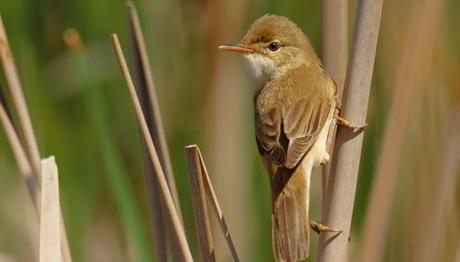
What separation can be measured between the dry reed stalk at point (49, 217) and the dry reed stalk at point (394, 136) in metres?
0.82

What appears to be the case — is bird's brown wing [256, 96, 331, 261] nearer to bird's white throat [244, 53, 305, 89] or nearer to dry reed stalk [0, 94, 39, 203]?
bird's white throat [244, 53, 305, 89]

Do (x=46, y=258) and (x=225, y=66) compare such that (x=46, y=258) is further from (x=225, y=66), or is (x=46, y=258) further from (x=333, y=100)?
(x=225, y=66)

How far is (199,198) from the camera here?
2.20m

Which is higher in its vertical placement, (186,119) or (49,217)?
(49,217)

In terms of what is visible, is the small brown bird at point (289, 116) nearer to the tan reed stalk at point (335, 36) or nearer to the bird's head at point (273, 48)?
the bird's head at point (273, 48)

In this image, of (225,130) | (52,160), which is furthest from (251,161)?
(52,160)

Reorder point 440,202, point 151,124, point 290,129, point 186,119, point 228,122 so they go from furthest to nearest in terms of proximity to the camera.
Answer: point 186,119 < point 228,122 < point 290,129 < point 151,124 < point 440,202

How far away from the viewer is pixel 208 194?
2318 millimetres

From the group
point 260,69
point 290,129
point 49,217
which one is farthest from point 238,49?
point 49,217

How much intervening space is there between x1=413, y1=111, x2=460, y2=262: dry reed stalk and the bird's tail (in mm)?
316

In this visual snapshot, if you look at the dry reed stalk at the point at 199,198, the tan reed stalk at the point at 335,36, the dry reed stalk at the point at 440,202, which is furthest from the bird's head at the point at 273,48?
the dry reed stalk at the point at 199,198

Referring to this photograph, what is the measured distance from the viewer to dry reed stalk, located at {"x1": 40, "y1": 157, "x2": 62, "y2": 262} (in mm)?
2195

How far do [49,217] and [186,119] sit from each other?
125cm

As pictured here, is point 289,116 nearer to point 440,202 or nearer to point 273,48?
point 273,48
